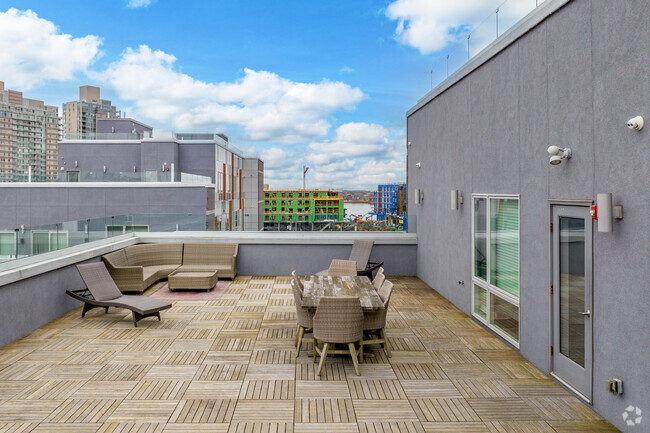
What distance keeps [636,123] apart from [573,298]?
1.76 meters

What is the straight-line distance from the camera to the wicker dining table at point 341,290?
486cm

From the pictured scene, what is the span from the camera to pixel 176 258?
9727 mm

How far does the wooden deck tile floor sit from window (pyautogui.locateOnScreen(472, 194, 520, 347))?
302mm

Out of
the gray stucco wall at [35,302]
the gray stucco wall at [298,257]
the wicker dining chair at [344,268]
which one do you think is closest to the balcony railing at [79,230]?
the gray stucco wall at [35,302]

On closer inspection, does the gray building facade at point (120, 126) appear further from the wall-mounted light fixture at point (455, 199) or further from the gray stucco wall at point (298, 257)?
the wall-mounted light fixture at point (455, 199)

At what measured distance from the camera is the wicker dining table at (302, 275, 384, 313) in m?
4.86

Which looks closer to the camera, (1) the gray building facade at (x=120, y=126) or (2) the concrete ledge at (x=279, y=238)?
(2) the concrete ledge at (x=279, y=238)

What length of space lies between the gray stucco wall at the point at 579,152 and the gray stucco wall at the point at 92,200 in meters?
15.8

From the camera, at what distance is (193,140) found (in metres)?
30.1

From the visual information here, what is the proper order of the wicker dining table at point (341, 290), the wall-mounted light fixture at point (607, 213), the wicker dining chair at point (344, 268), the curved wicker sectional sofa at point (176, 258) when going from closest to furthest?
1. the wall-mounted light fixture at point (607, 213)
2. the wicker dining table at point (341, 290)
3. the wicker dining chair at point (344, 268)
4. the curved wicker sectional sofa at point (176, 258)

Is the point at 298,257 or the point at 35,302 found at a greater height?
the point at 298,257

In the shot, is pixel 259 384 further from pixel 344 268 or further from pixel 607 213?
pixel 344 268

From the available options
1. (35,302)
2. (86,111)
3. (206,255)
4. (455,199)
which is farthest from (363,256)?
(86,111)

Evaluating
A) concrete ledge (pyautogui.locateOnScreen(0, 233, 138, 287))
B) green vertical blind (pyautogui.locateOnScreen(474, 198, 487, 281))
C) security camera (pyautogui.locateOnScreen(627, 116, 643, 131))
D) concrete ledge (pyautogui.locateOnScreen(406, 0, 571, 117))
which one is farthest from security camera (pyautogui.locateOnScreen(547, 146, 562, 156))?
concrete ledge (pyautogui.locateOnScreen(0, 233, 138, 287))
